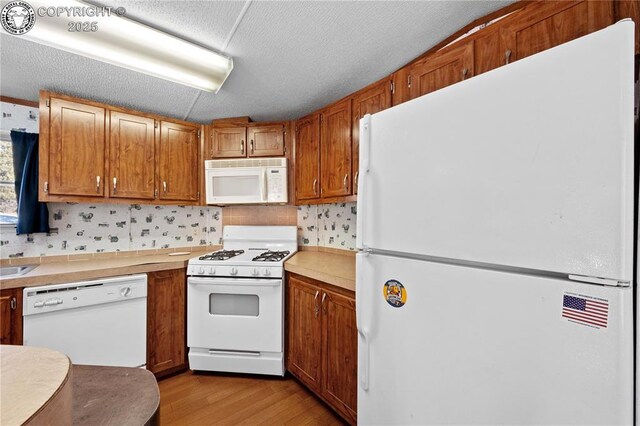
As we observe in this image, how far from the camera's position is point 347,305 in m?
1.58

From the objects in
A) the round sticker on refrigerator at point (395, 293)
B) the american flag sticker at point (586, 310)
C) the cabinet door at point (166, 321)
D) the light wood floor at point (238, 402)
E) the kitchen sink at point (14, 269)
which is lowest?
the light wood floor at point (238, 402)

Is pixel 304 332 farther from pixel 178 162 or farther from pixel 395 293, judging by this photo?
pixel 178 162

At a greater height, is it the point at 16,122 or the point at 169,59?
the point at 169,59

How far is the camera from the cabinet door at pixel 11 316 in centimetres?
157

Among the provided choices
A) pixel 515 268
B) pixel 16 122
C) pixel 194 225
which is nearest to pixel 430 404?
pixel 515 268

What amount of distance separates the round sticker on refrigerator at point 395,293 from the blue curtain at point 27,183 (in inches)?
104

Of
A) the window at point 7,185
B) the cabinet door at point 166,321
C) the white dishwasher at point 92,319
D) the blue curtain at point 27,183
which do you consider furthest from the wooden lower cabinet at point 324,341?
the window at point 7,185

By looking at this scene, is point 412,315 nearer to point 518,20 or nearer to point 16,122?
point 518,20

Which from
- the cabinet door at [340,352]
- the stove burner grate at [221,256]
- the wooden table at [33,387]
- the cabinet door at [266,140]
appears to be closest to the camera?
the wooden table at [33,387]

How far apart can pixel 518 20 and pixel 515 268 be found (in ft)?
3.59

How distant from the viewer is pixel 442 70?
141 centimetres

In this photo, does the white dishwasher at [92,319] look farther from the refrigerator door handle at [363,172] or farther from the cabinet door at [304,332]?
the refrigerator door handle at [363,172]

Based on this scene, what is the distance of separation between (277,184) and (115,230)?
154cm

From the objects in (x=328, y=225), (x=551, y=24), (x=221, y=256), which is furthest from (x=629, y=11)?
(x=221, y=256)
